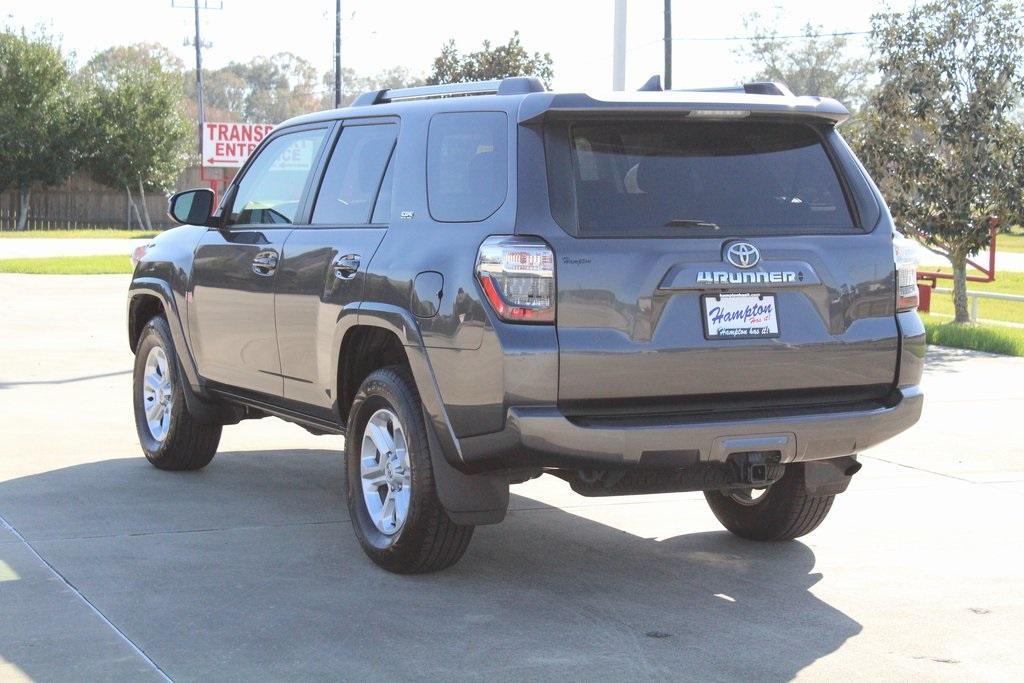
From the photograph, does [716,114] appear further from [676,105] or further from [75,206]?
[75,206]

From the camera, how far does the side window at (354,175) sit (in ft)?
20.9

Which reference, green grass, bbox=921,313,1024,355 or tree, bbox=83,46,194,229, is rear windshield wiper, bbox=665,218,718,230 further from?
tree, bbox=83,46,194,229

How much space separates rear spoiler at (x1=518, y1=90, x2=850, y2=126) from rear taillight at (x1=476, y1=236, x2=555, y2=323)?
51 centimetres

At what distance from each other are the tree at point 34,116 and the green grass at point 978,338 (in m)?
41.9

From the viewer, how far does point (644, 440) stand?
17.0ft

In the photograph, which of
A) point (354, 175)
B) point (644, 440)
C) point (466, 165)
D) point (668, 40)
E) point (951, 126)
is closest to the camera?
point (644, 440)

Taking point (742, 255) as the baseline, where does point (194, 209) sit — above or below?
above

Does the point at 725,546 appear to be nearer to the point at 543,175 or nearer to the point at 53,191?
the point at 543,175

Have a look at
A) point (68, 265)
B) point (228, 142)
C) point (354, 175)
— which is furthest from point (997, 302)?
→ point (228, 142)

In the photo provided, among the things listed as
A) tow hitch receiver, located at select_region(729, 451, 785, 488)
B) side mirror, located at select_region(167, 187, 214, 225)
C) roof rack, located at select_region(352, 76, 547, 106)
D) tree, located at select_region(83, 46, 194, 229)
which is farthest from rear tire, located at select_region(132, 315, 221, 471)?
tree, located at select_region(83, 46, 194, 229)

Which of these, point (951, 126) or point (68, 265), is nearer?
point (951, 126)

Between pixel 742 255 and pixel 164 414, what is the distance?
4026mm

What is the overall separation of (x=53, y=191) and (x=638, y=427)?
173 feet

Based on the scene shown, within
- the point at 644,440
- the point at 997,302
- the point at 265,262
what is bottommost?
the point at 997,302
